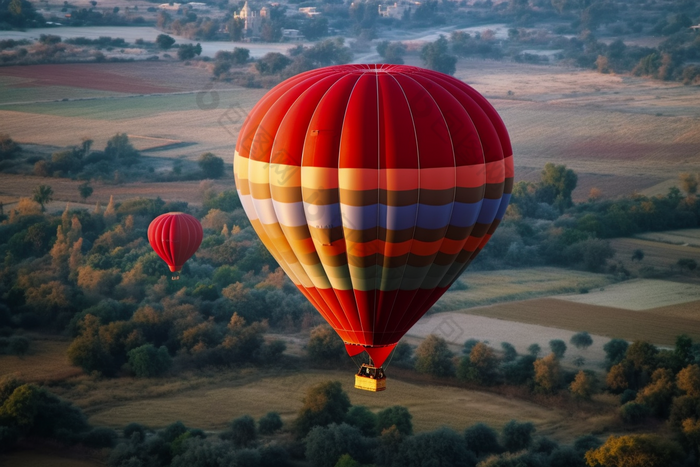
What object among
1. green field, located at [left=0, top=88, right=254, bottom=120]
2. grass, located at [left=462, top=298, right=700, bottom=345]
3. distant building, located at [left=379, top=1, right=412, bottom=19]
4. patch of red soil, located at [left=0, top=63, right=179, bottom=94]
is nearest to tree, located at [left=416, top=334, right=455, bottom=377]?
grass, located at [left=462, top=298, right=700, bottom=345]

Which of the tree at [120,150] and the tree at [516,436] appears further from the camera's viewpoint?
the tree at [120,150]

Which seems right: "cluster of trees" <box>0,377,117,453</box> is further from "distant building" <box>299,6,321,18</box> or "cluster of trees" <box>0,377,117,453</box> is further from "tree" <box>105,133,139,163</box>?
"distant building" <box>299,6,321,18</box>

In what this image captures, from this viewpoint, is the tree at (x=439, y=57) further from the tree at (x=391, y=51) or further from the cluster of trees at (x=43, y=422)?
the cluster of trees at (x=43, y=422)

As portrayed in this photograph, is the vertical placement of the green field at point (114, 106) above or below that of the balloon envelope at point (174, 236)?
above

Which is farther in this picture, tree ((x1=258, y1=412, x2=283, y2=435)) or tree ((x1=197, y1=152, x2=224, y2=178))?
tree ((x1=197, y1=152, x2=224, y2=178))

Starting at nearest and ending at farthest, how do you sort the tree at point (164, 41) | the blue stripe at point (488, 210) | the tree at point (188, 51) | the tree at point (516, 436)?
the blue stripe at point (488, 210) → the tree at point (516, 436) → the tree at point (164, 41) → the tree at point (188, 51)

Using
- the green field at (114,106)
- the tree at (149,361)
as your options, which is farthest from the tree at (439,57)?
the tree at (149,361)

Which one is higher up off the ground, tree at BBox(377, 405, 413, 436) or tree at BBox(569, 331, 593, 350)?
tree at BBox(569, 331, 593, 350)
